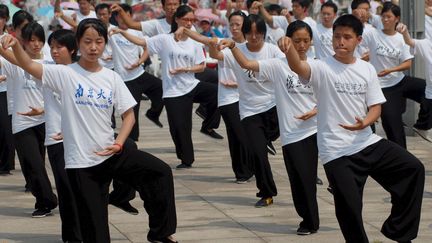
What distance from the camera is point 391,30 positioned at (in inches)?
553

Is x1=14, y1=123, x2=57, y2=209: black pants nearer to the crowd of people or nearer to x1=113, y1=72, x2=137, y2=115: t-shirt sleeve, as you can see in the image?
the crowd of people

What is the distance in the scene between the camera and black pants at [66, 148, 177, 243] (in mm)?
8461

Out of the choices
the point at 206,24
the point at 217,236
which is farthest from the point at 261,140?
the point at 206,24

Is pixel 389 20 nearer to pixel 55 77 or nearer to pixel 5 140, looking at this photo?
pixel 5 140

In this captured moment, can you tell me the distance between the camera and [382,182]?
883 cm

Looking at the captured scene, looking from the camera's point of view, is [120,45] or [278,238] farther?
[120,45]

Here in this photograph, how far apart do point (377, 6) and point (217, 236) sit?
42.1ft

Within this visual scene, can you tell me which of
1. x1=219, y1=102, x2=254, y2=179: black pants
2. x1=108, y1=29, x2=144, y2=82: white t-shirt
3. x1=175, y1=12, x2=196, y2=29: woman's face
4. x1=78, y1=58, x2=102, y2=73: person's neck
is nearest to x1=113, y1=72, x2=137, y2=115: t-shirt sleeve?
x1=78, y1=58, x2=102, y2=73: person's neck

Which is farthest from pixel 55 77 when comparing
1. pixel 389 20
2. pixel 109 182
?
pixel 389 20

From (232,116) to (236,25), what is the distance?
1.15 metres

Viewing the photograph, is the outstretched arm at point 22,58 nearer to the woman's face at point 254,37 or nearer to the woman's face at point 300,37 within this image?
the woman's face at point 300,37

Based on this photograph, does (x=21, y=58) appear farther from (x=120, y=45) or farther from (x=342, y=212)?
(x=120, y=45)

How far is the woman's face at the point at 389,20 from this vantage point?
13.8 meters

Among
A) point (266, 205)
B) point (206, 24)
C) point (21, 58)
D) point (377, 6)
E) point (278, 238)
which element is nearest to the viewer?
point (21, 58)
